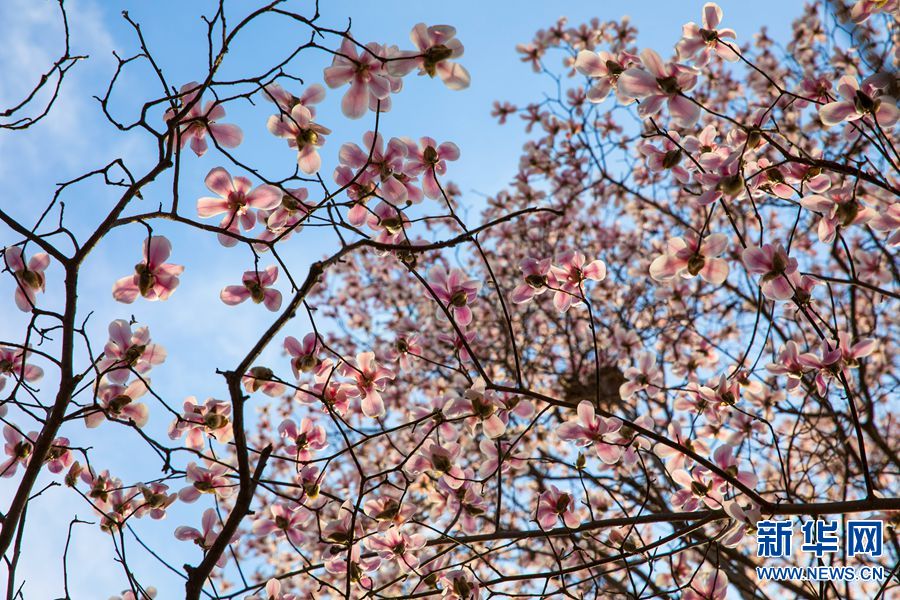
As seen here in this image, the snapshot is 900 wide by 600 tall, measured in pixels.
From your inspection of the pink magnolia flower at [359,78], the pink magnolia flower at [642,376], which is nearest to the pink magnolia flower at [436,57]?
the pink magnolia flower at [359,78]

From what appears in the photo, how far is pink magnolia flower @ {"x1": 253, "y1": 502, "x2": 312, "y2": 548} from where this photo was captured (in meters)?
1.97

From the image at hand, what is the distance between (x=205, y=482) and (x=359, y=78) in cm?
115

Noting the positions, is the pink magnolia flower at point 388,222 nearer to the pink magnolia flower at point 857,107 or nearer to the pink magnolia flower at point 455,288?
the pink magnolia flower at point 455,288

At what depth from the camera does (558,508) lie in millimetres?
1943

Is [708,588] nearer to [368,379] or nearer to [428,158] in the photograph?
[368,379]

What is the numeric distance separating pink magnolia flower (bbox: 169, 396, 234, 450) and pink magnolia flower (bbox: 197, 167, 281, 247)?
46 cm

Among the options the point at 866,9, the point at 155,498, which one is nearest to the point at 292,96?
the point at 155,498

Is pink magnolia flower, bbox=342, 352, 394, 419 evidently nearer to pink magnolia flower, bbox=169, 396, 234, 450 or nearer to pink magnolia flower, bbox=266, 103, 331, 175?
pink magnolia flower, bbox=169, 396, 234, 450

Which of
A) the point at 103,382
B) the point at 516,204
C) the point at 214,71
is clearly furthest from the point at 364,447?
the point at 214,71

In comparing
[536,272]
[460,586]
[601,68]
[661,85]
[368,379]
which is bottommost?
[460,586]

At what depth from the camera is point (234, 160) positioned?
1615 millimetres

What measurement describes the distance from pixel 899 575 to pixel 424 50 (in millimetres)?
2002

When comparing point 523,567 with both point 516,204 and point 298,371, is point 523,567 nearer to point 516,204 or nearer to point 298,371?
point 516,204

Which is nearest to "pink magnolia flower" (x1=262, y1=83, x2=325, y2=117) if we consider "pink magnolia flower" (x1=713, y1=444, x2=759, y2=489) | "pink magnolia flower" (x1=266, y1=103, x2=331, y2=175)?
"pink magnolia flower" (x1=266, y1=103, x2=331, y2=175)
